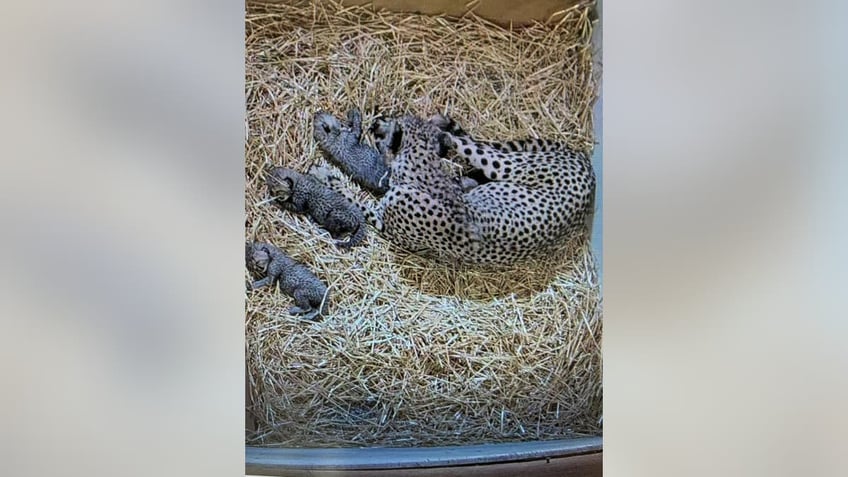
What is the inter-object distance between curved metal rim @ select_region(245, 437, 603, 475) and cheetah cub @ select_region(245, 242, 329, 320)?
352mm

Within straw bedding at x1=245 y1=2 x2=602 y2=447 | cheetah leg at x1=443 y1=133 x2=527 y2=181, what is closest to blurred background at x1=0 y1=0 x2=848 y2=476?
straw bedding at x1=245 y1=2 x2=602 y2=447

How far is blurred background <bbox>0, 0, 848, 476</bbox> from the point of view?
1.19 metres

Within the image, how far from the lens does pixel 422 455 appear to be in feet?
4.14

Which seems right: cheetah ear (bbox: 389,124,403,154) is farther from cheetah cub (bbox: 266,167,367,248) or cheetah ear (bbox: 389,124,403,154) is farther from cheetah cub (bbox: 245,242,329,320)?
cheetah cub (bbox: 245,242,329,320)

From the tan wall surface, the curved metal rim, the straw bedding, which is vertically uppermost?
the tan wall surface

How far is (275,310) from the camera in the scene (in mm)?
1297

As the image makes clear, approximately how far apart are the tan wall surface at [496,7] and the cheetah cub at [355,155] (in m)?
0.28

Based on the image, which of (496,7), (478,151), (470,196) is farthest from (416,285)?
(496,7)

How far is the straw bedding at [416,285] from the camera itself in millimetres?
1226
